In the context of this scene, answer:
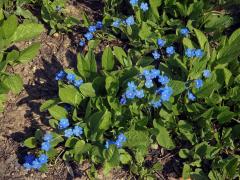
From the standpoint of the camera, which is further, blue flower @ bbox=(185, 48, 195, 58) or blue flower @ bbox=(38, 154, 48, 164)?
blue flower @ bbox=(185, 48, 195, 58)

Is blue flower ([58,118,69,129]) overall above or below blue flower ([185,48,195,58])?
below

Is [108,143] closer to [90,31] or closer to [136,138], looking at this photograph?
[136,138]

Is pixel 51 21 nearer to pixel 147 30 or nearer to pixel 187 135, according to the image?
pixel 147 30

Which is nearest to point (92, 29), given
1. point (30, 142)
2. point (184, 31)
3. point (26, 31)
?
point (26, 31)

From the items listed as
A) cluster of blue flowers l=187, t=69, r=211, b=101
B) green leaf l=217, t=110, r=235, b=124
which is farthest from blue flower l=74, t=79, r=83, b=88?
green leaf l=217, t=110, r=235, b=124

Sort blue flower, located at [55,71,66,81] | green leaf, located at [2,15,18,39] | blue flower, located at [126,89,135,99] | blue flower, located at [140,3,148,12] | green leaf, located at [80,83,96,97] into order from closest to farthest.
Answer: blue flower, located at [126,89,135,99] < green leaf, located at [80,83,96,97] < blue flower, located at [55,71,66,81] < green leaf, located at [2,15,18,39] < blue flower, located at [140,3,148,12]

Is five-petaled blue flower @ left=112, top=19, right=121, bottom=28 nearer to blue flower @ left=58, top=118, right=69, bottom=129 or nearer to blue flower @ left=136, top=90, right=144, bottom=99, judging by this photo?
blue flower @ left=136, top=90, right=144, bottom=99

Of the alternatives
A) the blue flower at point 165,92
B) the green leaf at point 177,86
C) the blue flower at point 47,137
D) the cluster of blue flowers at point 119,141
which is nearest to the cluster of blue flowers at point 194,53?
the green leaf at point 177,86

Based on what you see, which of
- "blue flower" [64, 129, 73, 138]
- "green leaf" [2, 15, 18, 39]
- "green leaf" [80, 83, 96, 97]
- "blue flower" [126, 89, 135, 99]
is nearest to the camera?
"blue flower" [126, 89, 135, 99]
